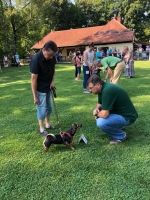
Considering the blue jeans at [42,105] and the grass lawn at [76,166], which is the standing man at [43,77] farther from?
the grass lawn at [76,166]

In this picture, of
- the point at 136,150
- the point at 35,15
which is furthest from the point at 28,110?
the point at 35,15

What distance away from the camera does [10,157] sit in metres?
3.43

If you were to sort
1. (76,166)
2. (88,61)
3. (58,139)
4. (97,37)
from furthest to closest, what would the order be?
(97,37)
(88,61)
(58,139)
(76,166)

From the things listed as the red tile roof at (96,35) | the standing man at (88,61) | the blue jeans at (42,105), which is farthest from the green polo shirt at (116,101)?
the red tile roof at (96,35)

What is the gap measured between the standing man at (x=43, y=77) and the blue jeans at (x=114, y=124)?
1.12 meters

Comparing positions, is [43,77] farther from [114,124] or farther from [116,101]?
[114,124]

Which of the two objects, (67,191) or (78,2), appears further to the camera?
(78,2)

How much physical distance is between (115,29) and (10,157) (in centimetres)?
3150

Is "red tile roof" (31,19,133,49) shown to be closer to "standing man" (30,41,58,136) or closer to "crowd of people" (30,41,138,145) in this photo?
"standing man" (30,41,58,136)

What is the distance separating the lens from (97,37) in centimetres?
3186

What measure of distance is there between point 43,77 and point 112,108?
1.37 metres

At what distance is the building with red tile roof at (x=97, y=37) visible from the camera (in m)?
29.7

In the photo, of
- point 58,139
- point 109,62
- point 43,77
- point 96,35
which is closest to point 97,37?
point 96,35

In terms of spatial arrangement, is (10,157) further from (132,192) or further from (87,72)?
(87,72)
